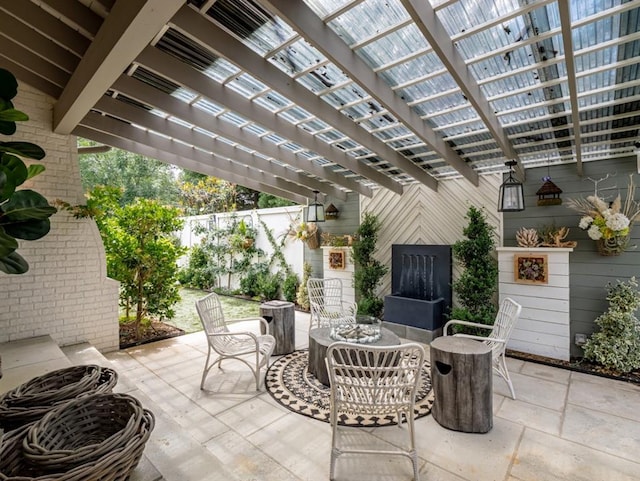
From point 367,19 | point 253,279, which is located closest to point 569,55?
point 367,19

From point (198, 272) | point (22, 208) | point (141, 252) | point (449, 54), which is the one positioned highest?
point (449, 54)

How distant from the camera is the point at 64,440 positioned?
50.1 inches

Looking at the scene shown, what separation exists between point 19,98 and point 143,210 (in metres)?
1.93

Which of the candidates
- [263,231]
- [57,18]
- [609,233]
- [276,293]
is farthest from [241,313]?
[609,233]

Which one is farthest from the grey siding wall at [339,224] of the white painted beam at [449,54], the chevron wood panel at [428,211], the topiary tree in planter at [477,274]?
the white painted beam at [449,54]

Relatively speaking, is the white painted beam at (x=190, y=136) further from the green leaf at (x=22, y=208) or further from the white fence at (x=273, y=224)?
the green leaf at (x=22, y=208)

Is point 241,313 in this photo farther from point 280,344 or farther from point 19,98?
point 19,98

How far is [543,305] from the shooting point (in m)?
4.41

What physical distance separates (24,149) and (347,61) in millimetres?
2226

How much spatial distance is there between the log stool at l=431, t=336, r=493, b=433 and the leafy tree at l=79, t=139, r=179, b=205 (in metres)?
12.9

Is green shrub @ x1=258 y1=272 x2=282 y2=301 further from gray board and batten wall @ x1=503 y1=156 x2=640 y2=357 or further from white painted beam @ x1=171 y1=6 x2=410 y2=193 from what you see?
gray board and batten wall @ x1=503 y1=156 x2=640 y2=357

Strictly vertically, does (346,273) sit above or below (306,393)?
above

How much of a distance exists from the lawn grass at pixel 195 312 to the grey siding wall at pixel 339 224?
1.69 m

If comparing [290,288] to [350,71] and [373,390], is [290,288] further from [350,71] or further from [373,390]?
Answer: [350,71]
